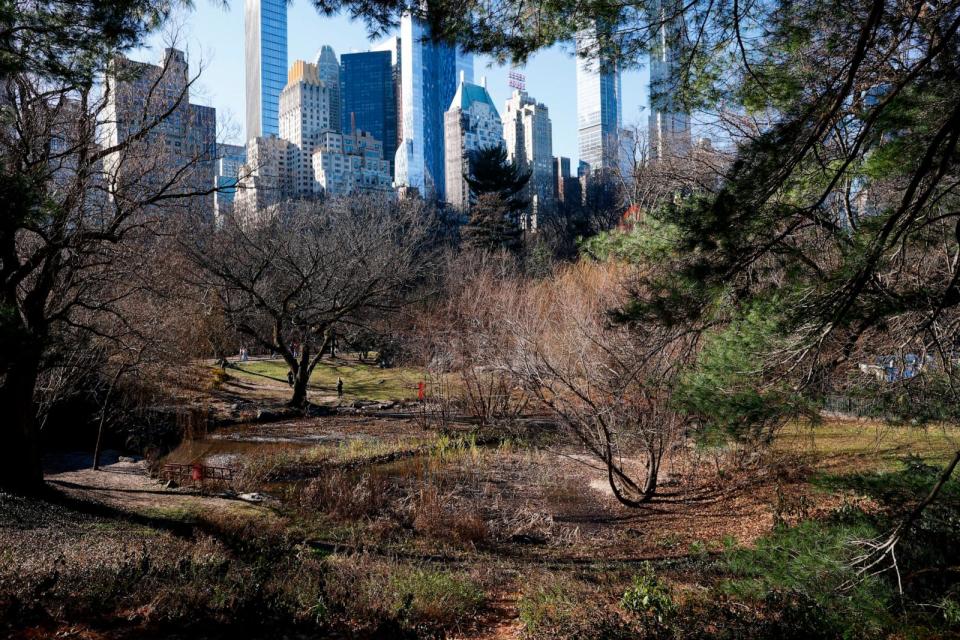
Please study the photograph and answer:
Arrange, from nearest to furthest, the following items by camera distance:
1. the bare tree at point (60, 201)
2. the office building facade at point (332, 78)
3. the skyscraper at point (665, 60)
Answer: the skyscraper at point (665, 60)
the bare tree at point (60, 201)
the office building facade at point (332, 78)

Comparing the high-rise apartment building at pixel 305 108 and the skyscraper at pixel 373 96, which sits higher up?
the skyscraper at pixel 373 96

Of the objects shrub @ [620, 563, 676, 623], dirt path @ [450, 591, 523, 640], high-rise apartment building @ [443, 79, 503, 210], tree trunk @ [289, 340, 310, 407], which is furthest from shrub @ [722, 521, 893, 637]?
high-rise apartment building @ [443, 79, 503, 210]

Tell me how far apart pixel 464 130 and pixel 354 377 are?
2354 inches

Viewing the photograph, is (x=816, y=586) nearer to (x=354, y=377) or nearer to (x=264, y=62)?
(x=354, y=377)

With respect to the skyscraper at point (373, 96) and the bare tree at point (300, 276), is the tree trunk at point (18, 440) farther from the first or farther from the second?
the skyscraper at point (373, 96)

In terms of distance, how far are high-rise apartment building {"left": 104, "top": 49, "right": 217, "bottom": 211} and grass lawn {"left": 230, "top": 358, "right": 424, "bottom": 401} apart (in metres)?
13.3

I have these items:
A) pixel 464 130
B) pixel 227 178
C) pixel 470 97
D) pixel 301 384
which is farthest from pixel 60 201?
pixel 470 97

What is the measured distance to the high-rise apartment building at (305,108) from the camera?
367ft

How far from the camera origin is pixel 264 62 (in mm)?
133000

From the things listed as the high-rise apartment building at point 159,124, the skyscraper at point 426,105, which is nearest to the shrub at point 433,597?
the high-rise apartment building at point 159,124

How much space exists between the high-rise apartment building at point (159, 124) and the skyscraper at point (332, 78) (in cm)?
11671

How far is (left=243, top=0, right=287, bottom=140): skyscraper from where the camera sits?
13012cm

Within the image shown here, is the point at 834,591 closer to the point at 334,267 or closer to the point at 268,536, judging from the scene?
the point at 268,536

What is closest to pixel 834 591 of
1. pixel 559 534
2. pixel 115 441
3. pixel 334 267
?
pixel 559 534
